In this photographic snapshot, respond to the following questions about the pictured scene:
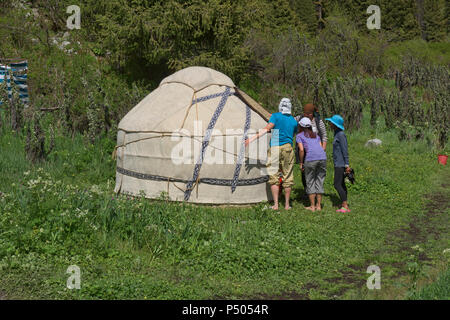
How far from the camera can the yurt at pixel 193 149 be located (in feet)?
28.0

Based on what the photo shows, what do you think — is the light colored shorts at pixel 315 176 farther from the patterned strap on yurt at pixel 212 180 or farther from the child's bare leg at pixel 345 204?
the patterned strap on yurt at pixel 212 180

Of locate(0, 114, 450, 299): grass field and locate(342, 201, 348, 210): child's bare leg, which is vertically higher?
locate(342, 201, 348, 210): child's bare leg

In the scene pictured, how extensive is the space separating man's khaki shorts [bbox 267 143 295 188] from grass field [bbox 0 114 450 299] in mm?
541

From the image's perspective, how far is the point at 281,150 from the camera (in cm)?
841

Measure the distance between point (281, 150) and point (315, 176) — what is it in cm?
71

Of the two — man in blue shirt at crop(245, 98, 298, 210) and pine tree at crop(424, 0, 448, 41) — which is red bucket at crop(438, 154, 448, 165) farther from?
pine tree at crop(424, 0, 448, 41)

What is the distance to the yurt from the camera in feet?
28.0
